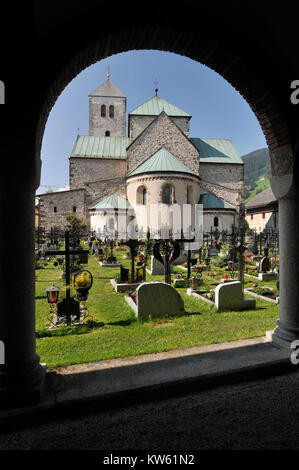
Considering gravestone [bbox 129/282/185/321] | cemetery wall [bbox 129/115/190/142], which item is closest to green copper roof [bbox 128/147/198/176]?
cemetery wall [bbox 129/115/190/142]

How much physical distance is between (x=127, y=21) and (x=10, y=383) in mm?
3885

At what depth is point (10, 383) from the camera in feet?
7.88

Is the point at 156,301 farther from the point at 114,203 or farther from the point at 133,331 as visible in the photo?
the point at 114,203

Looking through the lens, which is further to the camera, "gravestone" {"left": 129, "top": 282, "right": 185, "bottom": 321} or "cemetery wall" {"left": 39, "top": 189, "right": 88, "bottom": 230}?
"cemetery wall" {"left": 39, "top": 189, "right": 88, "bottom": 230}

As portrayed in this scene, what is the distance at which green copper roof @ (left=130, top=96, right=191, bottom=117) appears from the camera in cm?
3397

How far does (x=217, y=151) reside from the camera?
35.4 metres

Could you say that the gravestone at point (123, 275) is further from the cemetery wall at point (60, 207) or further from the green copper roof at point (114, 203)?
the cemetery wall at point (60, 207)

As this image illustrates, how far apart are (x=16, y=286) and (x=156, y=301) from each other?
3.51 meters

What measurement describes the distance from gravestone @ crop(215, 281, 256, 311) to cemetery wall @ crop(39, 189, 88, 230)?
83.8 feet

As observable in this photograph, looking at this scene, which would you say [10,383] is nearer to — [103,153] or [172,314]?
[172,314]

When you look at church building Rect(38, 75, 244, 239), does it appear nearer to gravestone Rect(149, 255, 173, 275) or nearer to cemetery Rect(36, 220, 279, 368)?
gravestone Rect(149, 255, 173, 275)

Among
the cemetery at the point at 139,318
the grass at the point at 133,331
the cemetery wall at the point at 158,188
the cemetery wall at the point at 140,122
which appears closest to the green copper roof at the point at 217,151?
the cemetery wall at the point at 140,122
